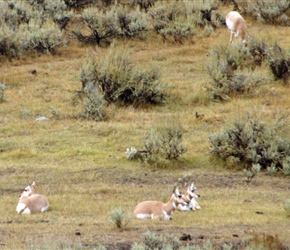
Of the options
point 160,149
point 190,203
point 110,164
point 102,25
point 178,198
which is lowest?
point 110,164

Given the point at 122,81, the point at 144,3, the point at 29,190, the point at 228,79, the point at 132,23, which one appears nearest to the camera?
the point at 29,190

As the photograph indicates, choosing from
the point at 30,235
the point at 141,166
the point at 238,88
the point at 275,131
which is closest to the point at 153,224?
the point at 30,235

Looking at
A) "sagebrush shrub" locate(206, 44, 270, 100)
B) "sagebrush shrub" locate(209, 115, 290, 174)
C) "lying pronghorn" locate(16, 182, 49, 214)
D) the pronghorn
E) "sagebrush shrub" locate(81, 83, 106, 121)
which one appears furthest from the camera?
the pronghorn

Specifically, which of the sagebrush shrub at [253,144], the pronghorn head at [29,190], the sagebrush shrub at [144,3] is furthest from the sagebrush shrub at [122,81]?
the sagebrush shrub at [144,3]

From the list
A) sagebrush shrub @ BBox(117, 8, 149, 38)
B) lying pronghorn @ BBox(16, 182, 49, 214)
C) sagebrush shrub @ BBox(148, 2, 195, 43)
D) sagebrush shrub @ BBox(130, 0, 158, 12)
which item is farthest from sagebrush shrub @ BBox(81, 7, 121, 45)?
lying pronghorn @ BBox(16, 182, 49, 214)

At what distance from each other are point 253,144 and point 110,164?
2890 millimetres

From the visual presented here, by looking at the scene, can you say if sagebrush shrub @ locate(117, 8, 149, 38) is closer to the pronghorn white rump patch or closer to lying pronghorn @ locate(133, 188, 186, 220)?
lying pronghorn @ locate(133, 188, 186, 220)

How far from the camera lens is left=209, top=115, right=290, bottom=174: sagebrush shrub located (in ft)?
49.6

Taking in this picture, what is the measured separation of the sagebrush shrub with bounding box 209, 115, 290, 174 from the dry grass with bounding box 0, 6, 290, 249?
39 centimetres

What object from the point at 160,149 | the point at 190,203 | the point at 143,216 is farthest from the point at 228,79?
the point at 143,216

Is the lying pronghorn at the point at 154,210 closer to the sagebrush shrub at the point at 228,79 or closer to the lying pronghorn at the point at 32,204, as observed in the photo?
the lying pronghorn at the point at 32,204

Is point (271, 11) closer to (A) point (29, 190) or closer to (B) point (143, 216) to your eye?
(A) point (29, 190)

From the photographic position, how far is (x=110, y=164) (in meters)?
15.3

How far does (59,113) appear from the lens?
18516 millimetres
